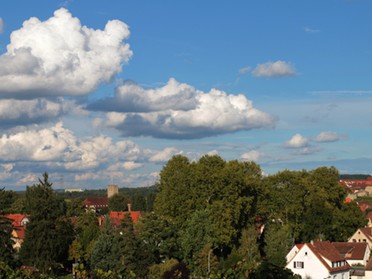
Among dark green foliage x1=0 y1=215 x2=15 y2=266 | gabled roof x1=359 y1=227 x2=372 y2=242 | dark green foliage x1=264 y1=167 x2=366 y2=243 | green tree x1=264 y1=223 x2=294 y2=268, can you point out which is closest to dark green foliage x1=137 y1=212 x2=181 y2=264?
dark green foliage x1=0 y1=215 x2=15 y2=266

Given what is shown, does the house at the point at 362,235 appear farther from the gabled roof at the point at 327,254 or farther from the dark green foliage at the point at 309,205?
the gabled roof at the point at 327,254

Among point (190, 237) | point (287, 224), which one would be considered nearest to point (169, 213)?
point (190, 237)

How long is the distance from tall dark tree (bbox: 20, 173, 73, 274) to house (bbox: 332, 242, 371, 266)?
34188mm

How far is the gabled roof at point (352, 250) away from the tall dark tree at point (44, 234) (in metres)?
34.0

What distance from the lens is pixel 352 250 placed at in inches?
2891

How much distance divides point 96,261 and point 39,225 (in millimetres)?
8450

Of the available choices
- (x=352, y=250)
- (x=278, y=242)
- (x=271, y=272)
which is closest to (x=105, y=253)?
(x=278, y=242)

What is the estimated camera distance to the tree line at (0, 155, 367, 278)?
200 ft

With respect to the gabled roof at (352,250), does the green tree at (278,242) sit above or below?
above

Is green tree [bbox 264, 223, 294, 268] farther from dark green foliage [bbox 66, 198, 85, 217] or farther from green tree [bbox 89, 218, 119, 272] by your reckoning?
dark green foliage [bbox 66, 198, 85, 217]

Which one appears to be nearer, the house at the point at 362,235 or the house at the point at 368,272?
the house at the point at 368,272

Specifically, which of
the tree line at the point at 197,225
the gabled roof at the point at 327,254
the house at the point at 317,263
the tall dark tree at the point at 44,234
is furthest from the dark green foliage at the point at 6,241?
the gabled roof at the point at 327,254

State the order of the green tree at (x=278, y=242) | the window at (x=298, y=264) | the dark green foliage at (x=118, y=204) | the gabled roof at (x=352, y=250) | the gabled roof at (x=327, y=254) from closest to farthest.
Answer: the gabled roof at (x=327, y=254)
the window at (x=298, y=264)
the green tree at (x=278, y=242)
the gabled roof at (x=352, y=250)
the dark green foliage at (x=118, y=204)

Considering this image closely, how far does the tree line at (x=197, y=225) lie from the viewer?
A: 200 ft
